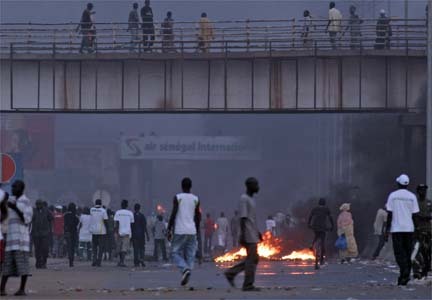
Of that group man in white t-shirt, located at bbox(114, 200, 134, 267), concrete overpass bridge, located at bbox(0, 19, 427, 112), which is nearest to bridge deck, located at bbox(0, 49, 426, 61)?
concrete overpass bridge, located at bbox(0, 19, 427, 112)

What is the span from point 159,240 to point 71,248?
26.6 feet

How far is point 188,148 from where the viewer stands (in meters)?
113

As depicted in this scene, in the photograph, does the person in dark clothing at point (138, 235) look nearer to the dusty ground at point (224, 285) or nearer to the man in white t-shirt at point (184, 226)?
the dusty ground at point (224, 285)

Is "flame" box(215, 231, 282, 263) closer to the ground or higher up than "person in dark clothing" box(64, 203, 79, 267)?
closer to the ground

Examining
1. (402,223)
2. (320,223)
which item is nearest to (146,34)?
(320,223)

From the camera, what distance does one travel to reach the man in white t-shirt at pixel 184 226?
60.9ft

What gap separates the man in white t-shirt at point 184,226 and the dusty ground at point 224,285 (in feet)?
1.57

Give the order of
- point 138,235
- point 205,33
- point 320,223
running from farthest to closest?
1. point 205,33
2. point 138,235
3. point 320,223

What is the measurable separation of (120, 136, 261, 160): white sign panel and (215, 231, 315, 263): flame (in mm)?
66051

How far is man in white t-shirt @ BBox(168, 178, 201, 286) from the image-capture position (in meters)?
18.6

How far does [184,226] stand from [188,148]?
9465cm

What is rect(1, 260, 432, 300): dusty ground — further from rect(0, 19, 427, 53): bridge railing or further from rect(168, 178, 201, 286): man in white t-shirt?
rect(0, 19, 427, 53): bridge railing

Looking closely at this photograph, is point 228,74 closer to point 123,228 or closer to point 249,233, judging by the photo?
point 123,228

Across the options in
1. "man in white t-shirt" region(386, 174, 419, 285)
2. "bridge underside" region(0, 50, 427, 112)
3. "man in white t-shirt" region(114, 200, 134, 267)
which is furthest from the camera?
"bridge underside" region(0, 50, 427, 112)
